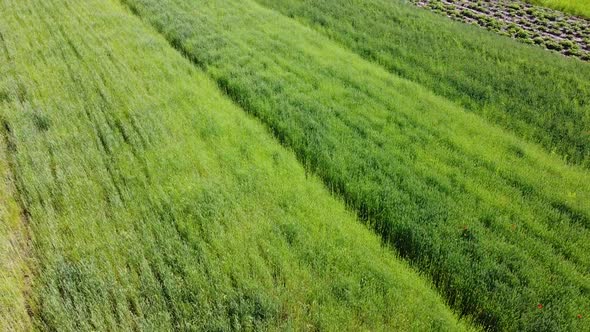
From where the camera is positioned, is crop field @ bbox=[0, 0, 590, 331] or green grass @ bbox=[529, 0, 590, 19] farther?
green grass @ bbox=[529, 0, 590, 19]

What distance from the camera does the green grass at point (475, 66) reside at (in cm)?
835

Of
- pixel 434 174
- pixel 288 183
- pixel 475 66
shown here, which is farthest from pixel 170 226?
pixel 475 66

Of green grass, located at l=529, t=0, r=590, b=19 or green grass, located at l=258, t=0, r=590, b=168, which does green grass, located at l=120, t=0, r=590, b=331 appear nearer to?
green grass, located at l=258, t=0, r=590, b=168

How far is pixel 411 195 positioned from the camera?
6410 millimetres

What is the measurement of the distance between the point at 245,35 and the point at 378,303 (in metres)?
9.13

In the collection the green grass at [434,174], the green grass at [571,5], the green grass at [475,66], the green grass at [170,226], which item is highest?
the green grass at [571,5]

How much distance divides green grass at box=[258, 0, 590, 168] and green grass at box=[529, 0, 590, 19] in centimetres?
581

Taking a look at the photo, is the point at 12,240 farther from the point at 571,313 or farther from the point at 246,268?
the point at 571,313

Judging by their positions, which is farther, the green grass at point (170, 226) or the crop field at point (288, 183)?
the crop field at point (288, 183)

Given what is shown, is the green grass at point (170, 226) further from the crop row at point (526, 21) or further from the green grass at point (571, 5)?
the green grass at point (571, 5)

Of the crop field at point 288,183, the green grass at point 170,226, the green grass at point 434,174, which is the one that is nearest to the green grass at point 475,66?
the crop field at point 288,183

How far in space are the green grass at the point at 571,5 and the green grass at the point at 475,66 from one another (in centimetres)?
581

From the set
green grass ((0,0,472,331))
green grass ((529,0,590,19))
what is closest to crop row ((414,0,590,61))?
green grass ((529,0,590,19))

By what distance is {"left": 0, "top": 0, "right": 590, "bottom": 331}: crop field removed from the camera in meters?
4.79
